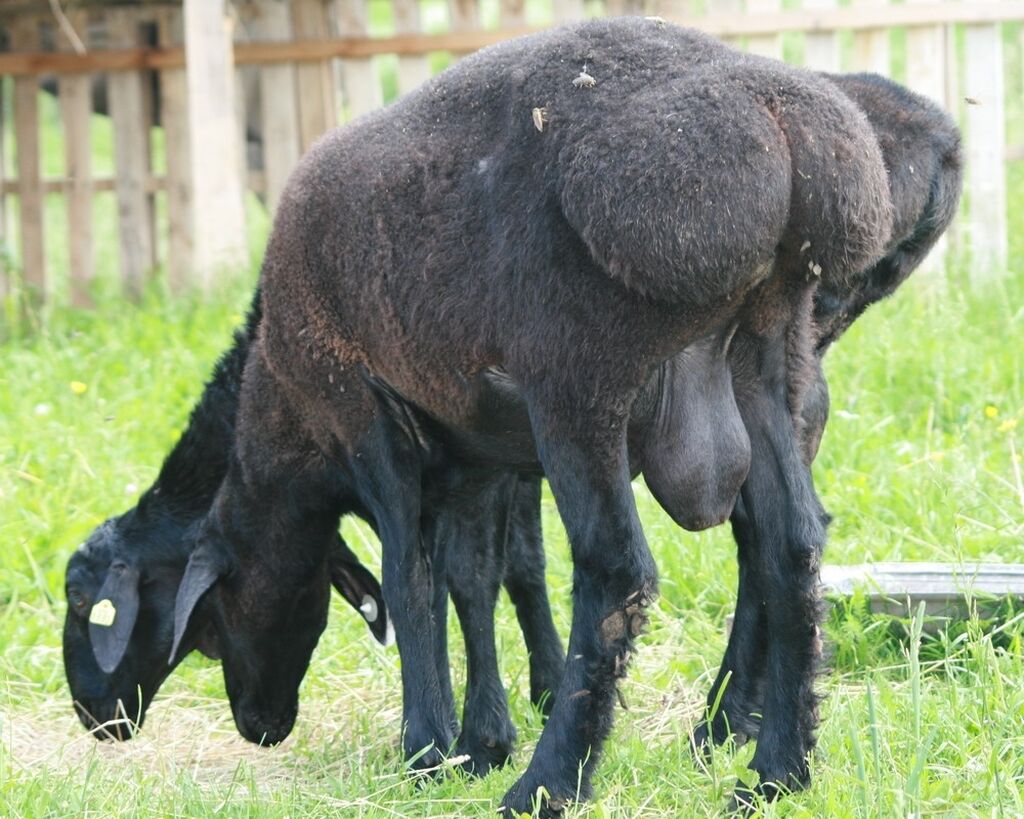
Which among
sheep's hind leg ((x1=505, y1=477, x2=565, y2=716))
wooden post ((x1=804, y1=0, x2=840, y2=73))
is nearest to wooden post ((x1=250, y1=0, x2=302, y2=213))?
wooden post ((x1=804, y1=0, x2=840, y2=73))

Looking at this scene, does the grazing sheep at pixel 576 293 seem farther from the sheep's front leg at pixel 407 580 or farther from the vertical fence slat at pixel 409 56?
the vertical fence slat at pixel 409 56

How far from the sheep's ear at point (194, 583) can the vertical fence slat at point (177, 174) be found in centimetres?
532

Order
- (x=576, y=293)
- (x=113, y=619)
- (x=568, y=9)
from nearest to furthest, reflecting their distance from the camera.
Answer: (x=576, y=293) < (x=113, y=619) < (x=568, y=9)

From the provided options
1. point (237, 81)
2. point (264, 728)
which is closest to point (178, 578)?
point (264, 728)

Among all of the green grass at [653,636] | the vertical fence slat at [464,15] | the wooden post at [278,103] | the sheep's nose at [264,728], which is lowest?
the sheep's nose at [264,728]

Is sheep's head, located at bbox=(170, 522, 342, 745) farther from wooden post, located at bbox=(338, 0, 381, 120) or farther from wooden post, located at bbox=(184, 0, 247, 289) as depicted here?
wooden post, located at bbox=(338, 0, 381, 120)

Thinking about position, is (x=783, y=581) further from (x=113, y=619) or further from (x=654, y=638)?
(x=113, y=619)

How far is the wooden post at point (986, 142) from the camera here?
8.93m

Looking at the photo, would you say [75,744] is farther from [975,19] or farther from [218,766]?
[975,19]

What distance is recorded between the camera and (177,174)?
10.1 m

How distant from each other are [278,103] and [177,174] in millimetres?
813

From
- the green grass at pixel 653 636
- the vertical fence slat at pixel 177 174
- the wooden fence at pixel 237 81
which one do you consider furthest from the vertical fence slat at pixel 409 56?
the green grass at pixel 653 636

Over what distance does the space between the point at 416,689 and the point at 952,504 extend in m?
2.19

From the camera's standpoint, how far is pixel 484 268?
3.64 metres
